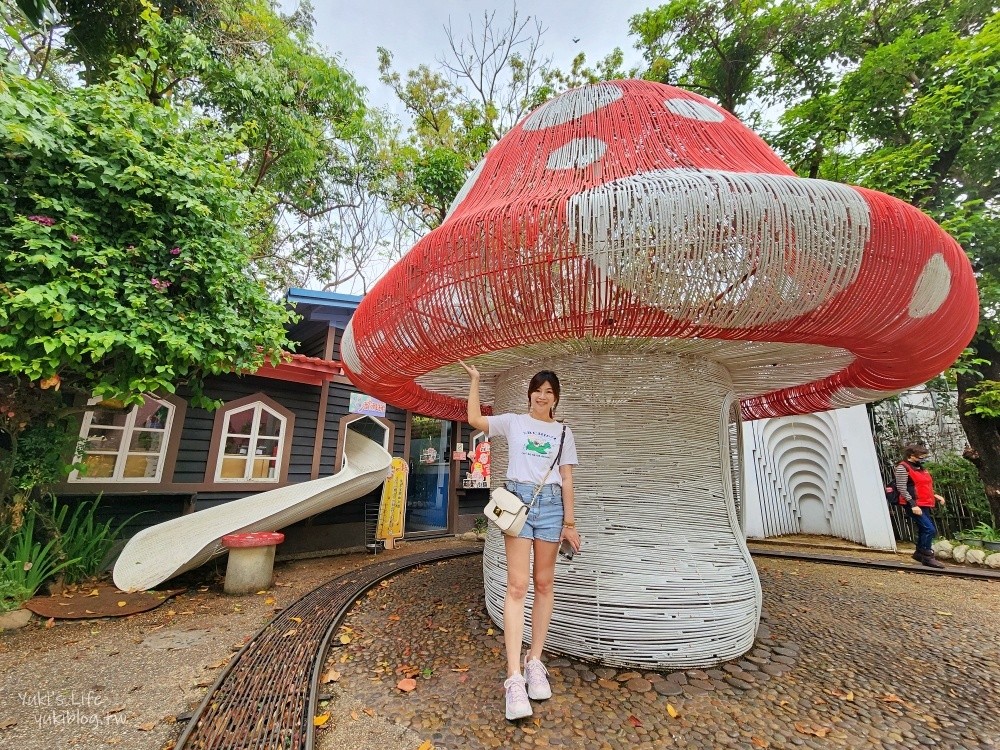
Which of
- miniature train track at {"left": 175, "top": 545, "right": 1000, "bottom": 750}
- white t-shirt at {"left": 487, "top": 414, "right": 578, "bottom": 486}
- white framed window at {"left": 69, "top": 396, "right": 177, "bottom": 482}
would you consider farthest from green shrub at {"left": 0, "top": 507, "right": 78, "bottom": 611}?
white t-shirt at {"left": 487, "top": 414, "right": 578, "bottom": 486}

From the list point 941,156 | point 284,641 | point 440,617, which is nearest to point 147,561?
point 284,641

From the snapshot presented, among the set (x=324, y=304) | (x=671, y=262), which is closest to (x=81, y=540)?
(x=324, y=304)

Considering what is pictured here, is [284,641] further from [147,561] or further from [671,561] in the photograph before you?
[671,561]

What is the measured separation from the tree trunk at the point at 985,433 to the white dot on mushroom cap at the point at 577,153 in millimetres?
8516

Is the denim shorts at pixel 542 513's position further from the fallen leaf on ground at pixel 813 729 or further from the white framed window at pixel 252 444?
the white framed window at pixel 252 444

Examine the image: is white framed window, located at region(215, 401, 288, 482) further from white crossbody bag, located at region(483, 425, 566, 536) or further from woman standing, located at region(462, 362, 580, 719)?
white crossbody bag, located at region(483, 425, 566, 536)

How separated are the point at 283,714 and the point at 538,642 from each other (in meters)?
1.40

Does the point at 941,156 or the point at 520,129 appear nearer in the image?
the point at 520,129

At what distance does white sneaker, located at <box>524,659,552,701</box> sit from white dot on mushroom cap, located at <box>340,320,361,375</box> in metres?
2.30

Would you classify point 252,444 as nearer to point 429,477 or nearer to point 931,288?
point 429,477

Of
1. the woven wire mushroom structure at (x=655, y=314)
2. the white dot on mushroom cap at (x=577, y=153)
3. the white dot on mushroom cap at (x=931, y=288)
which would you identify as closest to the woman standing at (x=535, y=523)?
the woven wire mushroom structure at (x=655, y=314)

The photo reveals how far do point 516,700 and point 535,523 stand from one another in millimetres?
840

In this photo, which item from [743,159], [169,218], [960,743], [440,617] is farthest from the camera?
[169,218]

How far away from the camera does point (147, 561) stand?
4617mm
